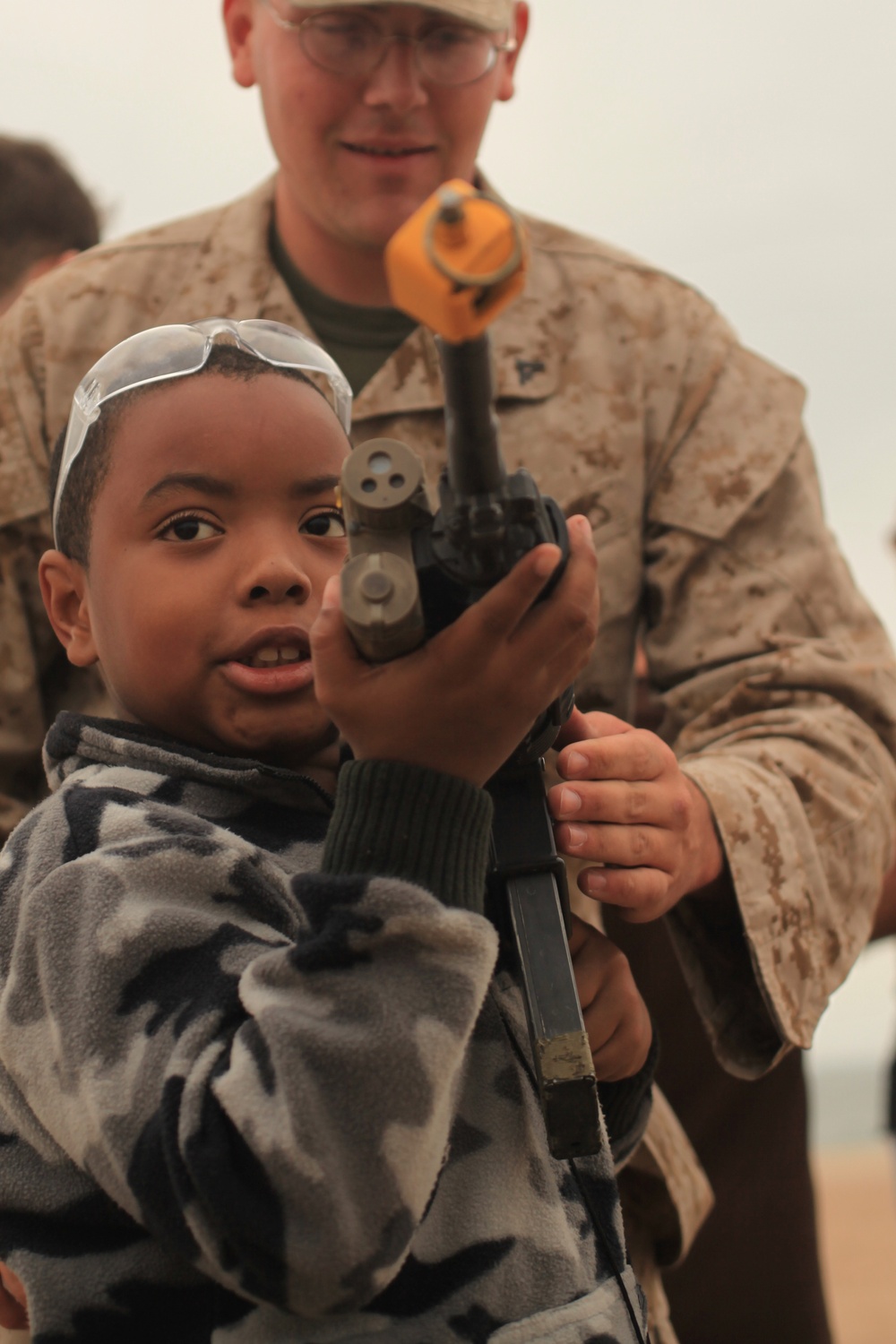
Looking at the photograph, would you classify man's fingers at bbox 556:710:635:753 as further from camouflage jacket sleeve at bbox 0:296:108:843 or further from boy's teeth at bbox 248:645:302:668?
camouflage jacket sleeve at bbox 0:296:108:843

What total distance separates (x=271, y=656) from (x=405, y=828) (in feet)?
1.25

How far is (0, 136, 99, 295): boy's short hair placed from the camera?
427 cm

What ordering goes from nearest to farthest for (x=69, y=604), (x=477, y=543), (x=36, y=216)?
(x=477, y=543)
(x=69, y=604)
(x=36, y=216)

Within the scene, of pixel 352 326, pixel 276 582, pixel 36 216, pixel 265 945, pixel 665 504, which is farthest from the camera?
pixel 36 216

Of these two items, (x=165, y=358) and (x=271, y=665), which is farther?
(x=165, y=358)

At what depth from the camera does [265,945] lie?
1.32 metres

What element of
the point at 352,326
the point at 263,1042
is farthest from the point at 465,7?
the point at 263,1042

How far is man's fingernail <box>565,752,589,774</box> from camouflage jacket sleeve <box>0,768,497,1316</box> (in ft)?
1.24

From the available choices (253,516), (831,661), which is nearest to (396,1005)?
(253,516)

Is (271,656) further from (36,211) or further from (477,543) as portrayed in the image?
(36,211)

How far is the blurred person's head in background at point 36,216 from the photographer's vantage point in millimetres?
4250

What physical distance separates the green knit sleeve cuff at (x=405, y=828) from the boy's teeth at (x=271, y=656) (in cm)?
32

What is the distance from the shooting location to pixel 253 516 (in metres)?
1.60

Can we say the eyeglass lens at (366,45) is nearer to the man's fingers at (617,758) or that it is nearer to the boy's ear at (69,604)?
the boy's ear at (69,604)
